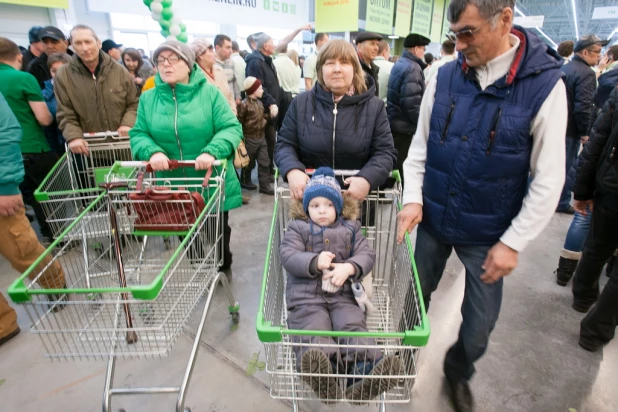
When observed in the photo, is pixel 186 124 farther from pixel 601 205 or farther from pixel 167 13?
pixel 601 205

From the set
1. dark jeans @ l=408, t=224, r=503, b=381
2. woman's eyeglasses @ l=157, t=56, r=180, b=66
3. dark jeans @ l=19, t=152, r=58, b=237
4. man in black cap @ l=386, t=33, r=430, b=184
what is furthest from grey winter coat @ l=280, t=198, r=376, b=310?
dark jeans @ l=19, t=152, r=58, b=237

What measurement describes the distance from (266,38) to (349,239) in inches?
143

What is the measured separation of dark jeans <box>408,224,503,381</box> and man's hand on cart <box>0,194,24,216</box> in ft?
7.82

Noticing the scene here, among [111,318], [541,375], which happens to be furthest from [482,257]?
[111,318]

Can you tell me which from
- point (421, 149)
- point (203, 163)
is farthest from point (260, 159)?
point (421, 149)

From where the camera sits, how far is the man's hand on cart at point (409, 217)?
166 cm

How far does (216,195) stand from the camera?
202 centimetres

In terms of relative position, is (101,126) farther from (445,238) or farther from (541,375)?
(541,375)

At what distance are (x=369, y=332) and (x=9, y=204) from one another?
2.28 m

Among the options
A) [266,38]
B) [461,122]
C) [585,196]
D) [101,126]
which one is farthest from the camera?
[266,38]

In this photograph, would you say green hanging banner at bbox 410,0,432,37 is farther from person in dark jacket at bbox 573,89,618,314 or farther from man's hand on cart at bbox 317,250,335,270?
man's hand on cart at bbox 317,250,335,270

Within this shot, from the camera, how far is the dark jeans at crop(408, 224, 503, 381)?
5.40 feet

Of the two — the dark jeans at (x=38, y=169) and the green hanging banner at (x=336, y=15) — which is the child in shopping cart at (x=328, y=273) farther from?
the green hanging banner at (x=336, y=15)

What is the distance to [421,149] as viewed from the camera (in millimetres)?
1732
